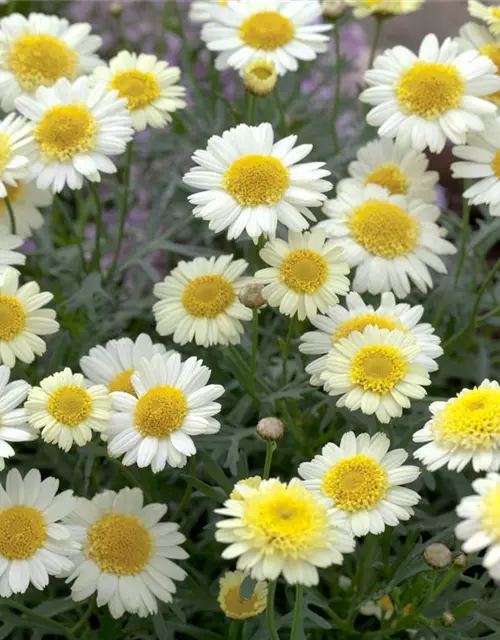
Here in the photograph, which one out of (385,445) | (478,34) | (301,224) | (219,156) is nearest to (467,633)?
(385,445)

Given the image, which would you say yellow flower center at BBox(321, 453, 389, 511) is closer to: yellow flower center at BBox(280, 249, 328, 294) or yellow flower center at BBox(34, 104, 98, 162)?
yellow flower center at BBox(280, 249, 328, 294)

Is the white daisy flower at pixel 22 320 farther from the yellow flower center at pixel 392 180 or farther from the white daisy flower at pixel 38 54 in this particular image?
the yellow flower center at pixel 392 180

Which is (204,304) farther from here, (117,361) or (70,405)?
(70,405)

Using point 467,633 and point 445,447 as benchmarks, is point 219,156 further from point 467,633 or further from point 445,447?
point 467,633

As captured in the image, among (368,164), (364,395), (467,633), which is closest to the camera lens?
(364,395)

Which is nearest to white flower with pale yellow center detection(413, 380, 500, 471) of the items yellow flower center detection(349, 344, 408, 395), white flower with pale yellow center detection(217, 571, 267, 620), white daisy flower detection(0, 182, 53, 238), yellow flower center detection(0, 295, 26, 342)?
yellow flower center detection(349, 344, 408, 395)

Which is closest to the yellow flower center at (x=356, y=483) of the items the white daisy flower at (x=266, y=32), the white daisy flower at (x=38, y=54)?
the white daisy flower at (x=266, y=32)

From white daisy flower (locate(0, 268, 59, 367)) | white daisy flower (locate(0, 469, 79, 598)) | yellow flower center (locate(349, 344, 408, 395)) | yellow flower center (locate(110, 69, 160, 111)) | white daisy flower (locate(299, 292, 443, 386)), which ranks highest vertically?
yellow flower center (locate(110, 69, 160, 111))
